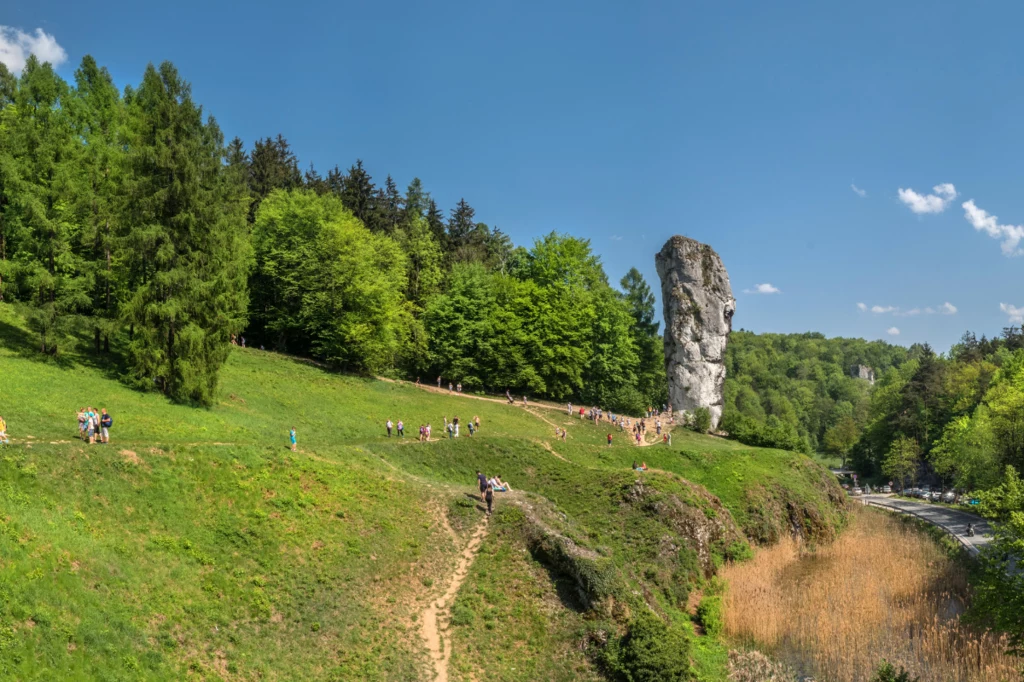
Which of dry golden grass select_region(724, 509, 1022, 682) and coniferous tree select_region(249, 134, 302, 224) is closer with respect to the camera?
dry golden grass select_region(724, 509, 1022, 682)

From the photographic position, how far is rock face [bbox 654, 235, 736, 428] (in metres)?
71.4

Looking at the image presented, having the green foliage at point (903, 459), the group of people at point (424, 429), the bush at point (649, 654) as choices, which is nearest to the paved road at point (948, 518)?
the green foliage at point (903, 459)

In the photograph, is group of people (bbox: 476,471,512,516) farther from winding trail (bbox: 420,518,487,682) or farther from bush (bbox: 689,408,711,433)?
bush (bbox: 689,408,711,433)

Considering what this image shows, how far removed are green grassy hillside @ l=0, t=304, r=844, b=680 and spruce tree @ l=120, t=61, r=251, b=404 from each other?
217 cm

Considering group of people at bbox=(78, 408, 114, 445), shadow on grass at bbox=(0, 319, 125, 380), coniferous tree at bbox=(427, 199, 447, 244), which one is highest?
coniferous tree at bbox=(427, 199, 447, 244)

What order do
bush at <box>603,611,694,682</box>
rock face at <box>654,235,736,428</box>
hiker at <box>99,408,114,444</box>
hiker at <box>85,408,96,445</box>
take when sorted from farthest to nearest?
rock face at <box>654,235,736,428</box> < hiker at <box>99,408,114,444</box> < hiker at <box>85,408,96,445</box> < bush at <box>603,611,694,682</box>

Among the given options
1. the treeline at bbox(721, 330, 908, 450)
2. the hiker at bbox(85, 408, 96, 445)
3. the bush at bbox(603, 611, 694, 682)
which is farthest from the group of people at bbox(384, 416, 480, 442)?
the treeline at bbox(721, 330, 908, 450)

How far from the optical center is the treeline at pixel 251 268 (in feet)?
109

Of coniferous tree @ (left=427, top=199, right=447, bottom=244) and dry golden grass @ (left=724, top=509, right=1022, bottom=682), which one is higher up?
coniferous tree @ (left=427, top=199, right=447, bottom=244)

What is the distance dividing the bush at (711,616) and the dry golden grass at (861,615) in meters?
0.37

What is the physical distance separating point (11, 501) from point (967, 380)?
10142 cm

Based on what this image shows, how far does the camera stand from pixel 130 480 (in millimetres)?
21859

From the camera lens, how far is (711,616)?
1052 inches

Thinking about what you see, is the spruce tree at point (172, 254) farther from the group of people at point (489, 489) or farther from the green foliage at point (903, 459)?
the green foliage at point (903, 459)
